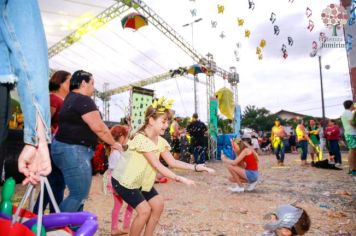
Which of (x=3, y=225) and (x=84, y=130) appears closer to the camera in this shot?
(x=3, y=225)

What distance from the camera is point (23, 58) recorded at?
39.6 inches

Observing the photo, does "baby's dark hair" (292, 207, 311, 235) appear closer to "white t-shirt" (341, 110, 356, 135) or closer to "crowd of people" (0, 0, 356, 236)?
"crowd of people" (0, 0, 356, 236)

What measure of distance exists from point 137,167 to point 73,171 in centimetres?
69

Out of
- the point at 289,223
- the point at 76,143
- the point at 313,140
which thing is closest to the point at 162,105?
the point at 76,143

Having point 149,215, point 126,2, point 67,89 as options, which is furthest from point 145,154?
point 126,2

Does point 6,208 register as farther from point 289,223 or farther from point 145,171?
point 289,223

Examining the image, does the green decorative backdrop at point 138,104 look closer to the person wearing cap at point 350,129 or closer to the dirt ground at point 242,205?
the dirt ground at point 242,205

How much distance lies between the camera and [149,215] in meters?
2.95

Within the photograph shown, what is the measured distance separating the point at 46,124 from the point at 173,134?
41.3ft

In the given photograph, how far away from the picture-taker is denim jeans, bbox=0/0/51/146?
1.00 m

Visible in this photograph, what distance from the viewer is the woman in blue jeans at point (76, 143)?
2531mm

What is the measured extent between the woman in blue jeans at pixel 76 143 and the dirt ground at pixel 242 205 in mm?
1662

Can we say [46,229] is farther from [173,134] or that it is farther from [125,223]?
[173,134]

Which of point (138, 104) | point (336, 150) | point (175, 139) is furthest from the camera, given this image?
point (175, 139)
